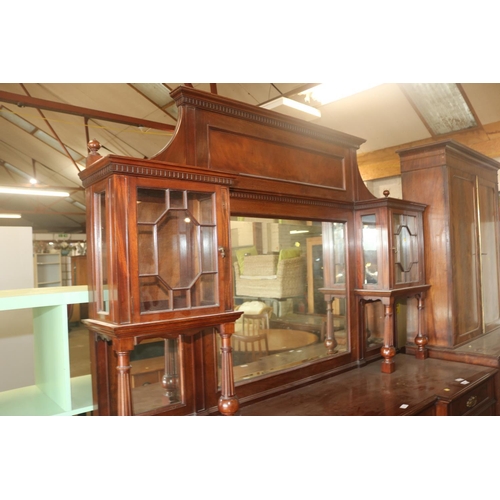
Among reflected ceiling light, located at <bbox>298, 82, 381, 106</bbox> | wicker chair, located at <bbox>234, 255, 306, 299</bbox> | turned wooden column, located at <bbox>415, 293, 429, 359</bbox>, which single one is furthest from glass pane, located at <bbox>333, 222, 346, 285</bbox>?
reflected ceiling light, located at <bbox>298, 82, 381, 106</bbox>

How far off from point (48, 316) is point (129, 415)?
1.91ft

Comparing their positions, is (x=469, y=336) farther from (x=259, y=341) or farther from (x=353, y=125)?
(x=353, y=125)

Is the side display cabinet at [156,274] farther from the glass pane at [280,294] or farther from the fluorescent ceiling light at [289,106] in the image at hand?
the fluorescent ceiling light at [289,106]

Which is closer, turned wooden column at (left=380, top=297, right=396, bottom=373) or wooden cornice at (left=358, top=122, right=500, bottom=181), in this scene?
turned wooden column at (left=380, top=297, right=396, bottom=373)

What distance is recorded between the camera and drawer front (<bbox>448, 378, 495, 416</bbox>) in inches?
80.4

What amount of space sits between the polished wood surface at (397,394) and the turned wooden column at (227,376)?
27 centimetres

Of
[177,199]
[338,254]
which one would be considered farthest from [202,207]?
[338,254]

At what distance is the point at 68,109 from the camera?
12.0ft

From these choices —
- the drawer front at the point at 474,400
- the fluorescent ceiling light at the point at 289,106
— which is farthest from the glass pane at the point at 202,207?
the fluorescent ceiling light at the point at 289,106

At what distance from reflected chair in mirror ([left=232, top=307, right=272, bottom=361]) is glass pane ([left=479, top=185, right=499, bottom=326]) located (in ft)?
6.59

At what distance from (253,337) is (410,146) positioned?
268cm

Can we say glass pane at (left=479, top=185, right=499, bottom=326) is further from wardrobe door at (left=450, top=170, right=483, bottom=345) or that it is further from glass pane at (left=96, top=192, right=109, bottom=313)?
glass pane at (left=96, top=192, right=109, bottom=313)

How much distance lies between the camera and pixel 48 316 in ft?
→ 5.29

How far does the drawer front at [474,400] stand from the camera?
2.04m
